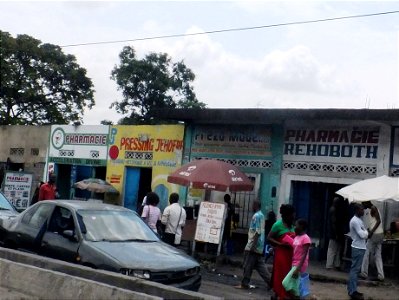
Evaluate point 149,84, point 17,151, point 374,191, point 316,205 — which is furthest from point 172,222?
point 149,84

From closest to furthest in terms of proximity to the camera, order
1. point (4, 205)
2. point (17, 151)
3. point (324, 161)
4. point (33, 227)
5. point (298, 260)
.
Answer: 1. point (298, 260)
2. point (33, 227)
3. point (4, 205)
4. point (324, 161)
5. point (17, 151)

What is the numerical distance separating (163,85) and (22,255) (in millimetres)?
27742

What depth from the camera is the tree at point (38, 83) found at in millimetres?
34459

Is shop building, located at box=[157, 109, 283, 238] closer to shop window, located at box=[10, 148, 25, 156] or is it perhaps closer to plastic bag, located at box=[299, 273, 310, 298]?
plastic bag, located at box=[299, 273, 310, 298]

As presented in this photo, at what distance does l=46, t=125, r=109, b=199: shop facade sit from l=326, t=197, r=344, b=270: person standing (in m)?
8.81

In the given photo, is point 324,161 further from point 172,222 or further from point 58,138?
point 58,138

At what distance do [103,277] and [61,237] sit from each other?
2.48m

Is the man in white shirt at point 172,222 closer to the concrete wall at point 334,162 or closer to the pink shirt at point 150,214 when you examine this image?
the pink shirt at point 150,214

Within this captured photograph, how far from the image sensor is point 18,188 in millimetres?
19781

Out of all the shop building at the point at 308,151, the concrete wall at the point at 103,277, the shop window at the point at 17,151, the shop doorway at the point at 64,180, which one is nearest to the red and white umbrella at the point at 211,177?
the shop building at the point at 308,151

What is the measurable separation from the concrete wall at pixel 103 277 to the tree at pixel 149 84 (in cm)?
2693

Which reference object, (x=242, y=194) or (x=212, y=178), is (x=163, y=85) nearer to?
(x=242, y=194)

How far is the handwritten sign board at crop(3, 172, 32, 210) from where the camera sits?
1955cm

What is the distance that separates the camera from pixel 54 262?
8156 millimetres
